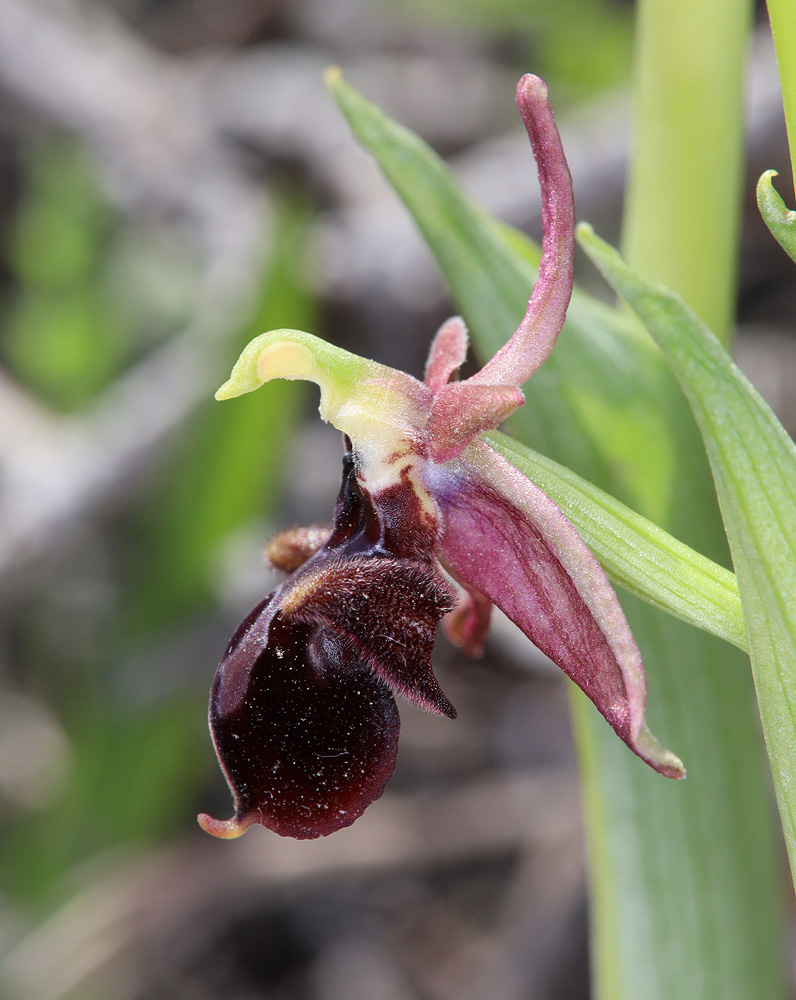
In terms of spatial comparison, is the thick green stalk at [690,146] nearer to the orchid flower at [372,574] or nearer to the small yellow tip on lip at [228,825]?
the orchid flower at [372,574]

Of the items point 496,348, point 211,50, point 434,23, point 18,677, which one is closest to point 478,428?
point 496,348

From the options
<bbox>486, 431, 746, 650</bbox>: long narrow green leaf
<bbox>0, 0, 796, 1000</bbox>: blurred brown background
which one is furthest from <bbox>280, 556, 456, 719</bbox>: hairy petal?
<bbox>0, 0, 796, 1000</bbox>: blurred brown background

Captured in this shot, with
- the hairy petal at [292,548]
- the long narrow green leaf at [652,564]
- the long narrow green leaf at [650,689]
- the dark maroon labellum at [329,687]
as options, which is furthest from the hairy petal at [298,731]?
the long narrow green leaf at [650,689]

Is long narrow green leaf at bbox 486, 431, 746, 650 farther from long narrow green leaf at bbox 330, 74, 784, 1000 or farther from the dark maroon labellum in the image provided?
long narrow green leaf at bbox 330, 74, 784, 1000

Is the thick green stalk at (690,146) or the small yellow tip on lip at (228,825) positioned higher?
the thick green stalk at (690,146)

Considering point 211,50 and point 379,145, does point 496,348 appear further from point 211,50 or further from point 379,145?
point 211,50

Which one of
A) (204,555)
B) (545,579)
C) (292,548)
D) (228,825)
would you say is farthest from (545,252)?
(204,555)
